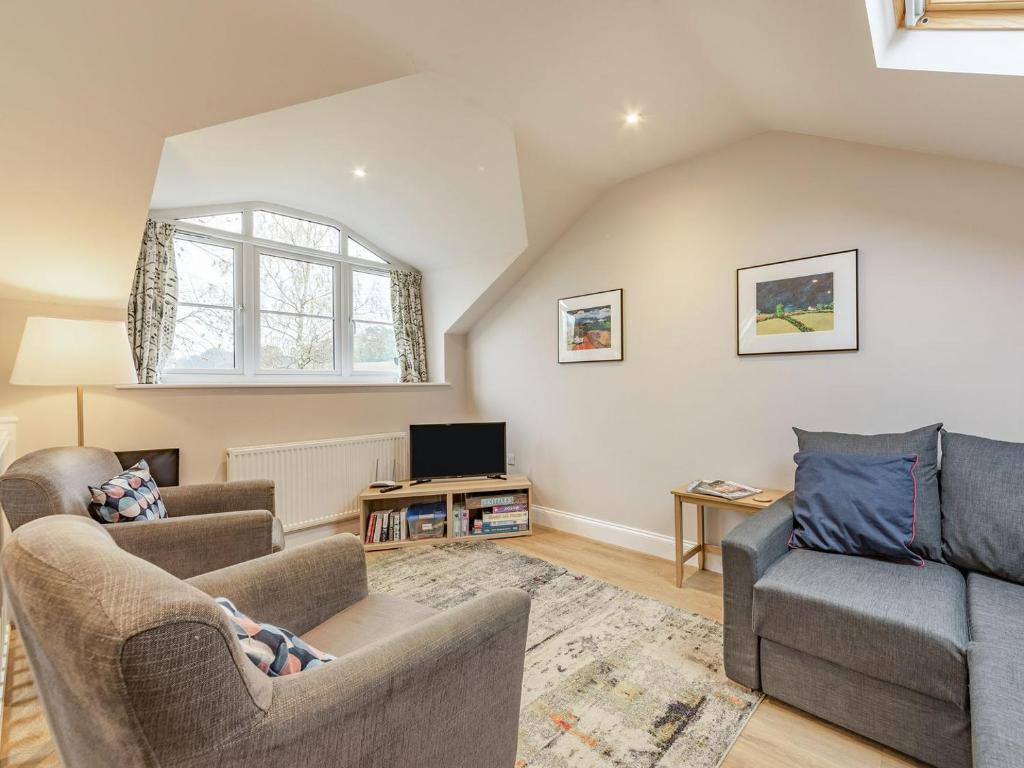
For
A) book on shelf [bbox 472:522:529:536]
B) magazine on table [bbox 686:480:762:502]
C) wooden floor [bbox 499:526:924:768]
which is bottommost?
wooden floor [bbox 499:526:924:768]

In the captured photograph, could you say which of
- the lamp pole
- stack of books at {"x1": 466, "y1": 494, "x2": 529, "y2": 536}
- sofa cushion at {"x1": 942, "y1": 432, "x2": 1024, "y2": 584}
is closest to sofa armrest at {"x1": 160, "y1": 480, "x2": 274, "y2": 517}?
the lamp pole

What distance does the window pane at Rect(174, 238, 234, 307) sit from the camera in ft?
10.5

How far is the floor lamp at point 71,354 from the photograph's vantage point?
6.66 feet

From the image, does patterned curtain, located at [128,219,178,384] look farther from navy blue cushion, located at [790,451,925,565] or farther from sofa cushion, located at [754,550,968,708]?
navy blue cushion, located at [790,451,925,565]

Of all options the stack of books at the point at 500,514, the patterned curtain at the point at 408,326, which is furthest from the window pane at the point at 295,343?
the stack of books at the point at 500,514

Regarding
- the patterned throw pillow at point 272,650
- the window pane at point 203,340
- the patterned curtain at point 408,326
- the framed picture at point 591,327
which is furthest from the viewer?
the patterned curtain at point 408,326

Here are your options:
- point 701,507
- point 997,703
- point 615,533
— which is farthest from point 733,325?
point 997,703

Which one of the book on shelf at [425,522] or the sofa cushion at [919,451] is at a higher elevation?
the sofa cushion at [919,451]

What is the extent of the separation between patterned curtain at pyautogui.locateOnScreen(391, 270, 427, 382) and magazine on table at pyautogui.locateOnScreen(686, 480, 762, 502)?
263cm

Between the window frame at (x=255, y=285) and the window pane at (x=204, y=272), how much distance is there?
45mm

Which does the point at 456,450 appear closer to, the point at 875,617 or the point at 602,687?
the point at 602,687

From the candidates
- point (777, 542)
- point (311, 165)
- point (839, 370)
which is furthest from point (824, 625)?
point (311, 165)

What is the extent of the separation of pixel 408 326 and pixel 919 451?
365cm

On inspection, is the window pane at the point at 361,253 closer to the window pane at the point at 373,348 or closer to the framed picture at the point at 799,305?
the window pane at the point at 373,348
